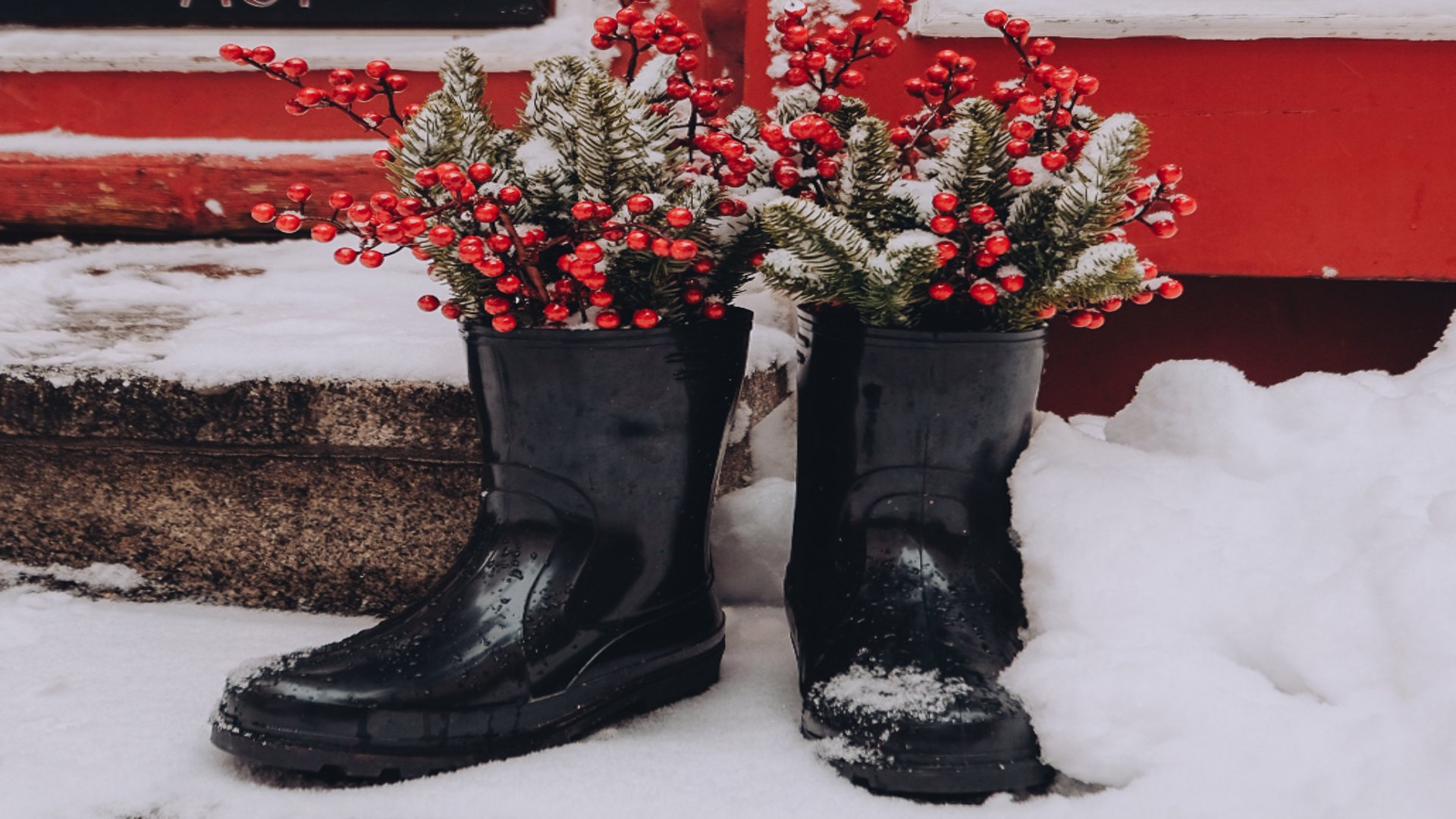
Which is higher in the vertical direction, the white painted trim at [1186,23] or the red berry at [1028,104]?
the white painted trim at [1186,23]

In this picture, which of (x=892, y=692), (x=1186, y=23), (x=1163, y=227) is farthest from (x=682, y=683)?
(x=1186, y=23)

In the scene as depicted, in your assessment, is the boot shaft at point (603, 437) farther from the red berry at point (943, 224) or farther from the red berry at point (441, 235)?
the red berry at point (943, 224)

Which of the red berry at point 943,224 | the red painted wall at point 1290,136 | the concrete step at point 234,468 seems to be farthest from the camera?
the red painted wall at point 1290,136

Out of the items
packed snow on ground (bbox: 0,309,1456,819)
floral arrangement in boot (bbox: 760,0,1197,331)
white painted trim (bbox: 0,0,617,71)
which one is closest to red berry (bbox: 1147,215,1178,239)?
floral arrangement in boot (bbox: 760,0,1197,331)

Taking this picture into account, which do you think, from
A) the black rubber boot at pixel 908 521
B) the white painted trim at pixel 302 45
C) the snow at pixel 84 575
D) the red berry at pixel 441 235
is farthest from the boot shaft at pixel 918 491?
the white painted trim at pixel 302 45

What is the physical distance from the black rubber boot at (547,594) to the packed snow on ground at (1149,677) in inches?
1.6

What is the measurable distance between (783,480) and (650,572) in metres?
0.39

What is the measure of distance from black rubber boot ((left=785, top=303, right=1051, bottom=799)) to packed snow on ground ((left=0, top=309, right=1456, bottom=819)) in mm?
40

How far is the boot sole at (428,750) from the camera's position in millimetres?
824

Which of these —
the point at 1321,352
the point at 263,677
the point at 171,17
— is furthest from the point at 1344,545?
the point at 171,17

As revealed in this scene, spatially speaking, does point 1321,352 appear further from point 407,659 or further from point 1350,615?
point 407,659

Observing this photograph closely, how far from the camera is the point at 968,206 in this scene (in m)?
0.93

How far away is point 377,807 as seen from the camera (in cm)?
80

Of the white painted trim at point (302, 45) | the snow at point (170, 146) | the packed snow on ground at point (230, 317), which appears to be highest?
the white painted trim at point (302, 45)
